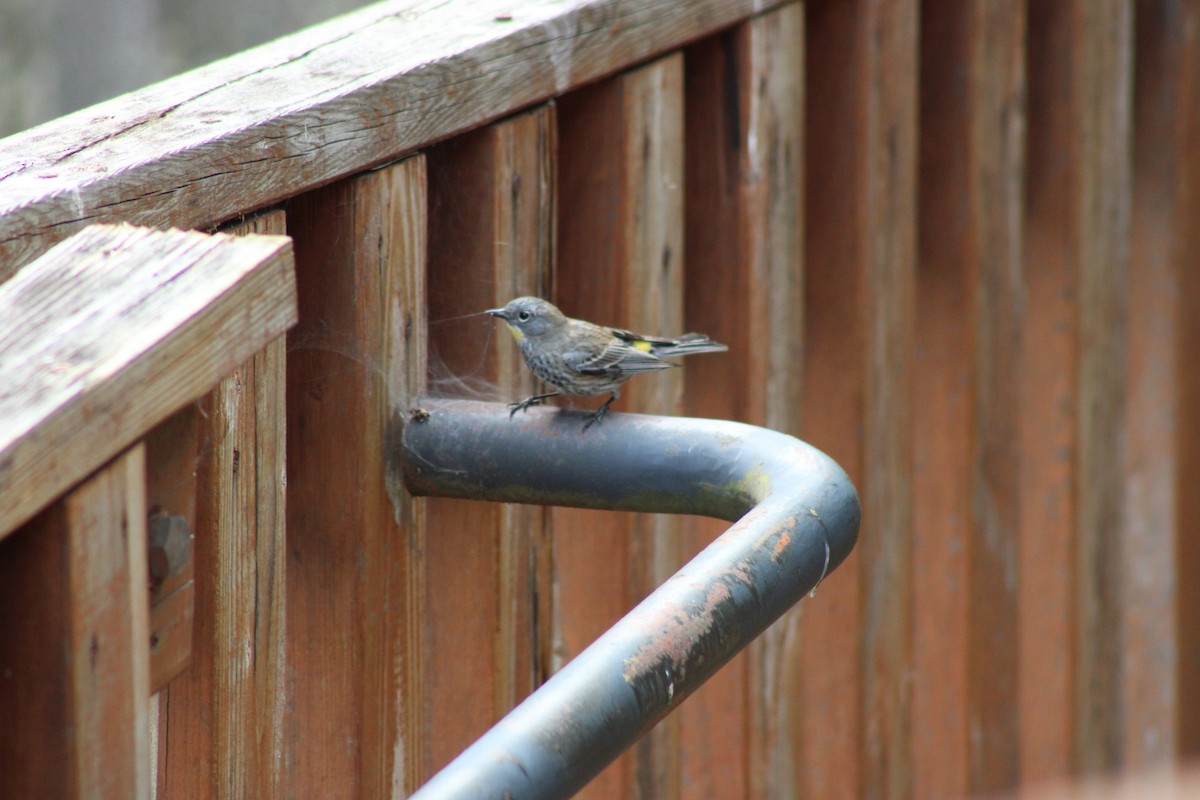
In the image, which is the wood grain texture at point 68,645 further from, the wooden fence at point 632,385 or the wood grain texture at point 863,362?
the wood grain texture at point 863,362

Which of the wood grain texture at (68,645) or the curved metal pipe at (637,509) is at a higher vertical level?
the wood grain texture at (68,645)

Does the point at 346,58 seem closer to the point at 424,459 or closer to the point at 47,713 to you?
the point at 424,459

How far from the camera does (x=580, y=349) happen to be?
2061 millimetres

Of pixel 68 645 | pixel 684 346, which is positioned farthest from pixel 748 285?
pixel 68 645

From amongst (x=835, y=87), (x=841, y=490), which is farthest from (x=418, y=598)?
(x=835, y=87)

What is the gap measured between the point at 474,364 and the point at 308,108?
52cm

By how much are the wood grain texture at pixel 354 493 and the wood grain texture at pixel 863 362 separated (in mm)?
1056

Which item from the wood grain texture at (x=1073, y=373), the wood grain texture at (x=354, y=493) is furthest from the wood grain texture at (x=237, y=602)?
the wood grain texture at (x=1073, y=373)

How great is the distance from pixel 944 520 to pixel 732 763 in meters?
0.82

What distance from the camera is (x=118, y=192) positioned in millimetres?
1429

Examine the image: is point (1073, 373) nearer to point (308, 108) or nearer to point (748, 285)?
point (748, 285)

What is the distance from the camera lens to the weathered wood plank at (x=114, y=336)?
3.09 feet

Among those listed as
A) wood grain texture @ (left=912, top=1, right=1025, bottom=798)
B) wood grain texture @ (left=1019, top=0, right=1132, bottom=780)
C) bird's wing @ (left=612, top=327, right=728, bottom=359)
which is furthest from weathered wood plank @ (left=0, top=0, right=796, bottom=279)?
wood grain texture @ (left=1019, top=0, right=1132, bottom=780)

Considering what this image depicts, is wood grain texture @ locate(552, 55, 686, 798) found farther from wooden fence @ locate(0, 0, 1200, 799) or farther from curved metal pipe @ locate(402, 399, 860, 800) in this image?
curved metal pipe @ locate(402, 399, 860, 800)
